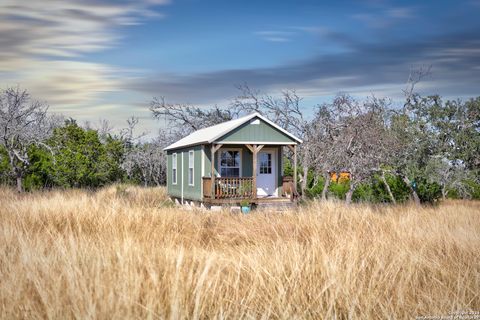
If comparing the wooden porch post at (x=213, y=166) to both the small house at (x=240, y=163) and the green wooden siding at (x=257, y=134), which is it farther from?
the green wooden siding at (x=257, y=134)

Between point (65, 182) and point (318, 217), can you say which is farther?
point (65, 182)

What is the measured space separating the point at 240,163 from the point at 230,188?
1.58 metres

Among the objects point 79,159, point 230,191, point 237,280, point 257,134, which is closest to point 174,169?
point 79,159

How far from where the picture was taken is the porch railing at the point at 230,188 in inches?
814

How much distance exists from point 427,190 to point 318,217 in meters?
13.4

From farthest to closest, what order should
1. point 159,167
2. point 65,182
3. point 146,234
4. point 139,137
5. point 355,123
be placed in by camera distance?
point 139,137 < point 159,167 < point 65,182 < point 355,123 < point 146,234

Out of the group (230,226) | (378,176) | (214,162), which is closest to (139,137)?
(214,162)

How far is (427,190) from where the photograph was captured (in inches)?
890

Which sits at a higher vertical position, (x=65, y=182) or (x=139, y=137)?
(x=139, y=137)

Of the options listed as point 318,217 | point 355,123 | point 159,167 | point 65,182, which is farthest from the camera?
point 159,167

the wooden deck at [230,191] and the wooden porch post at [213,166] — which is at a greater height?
the wooden porch post at [213,166]

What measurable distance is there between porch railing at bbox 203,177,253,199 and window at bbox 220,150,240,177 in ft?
3.19

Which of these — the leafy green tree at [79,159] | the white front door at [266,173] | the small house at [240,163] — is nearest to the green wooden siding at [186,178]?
the small house at [240,163]

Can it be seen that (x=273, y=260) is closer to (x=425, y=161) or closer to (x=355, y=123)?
(x=355, y=123)
